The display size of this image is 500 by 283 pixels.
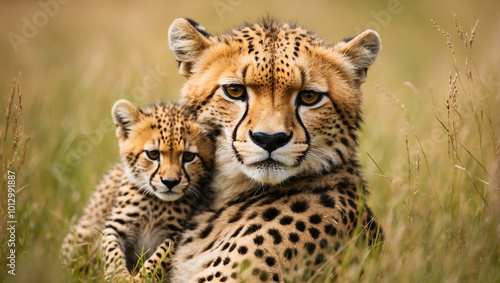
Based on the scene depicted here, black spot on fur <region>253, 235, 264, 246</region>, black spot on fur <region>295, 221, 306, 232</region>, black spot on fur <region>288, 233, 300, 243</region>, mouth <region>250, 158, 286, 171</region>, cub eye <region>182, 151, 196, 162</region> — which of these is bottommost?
black spot on fur <region>253, 235, 264, 246</region>

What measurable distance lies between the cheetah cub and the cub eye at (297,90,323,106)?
81 centimetres

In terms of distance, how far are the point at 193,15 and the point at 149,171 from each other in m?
8.34

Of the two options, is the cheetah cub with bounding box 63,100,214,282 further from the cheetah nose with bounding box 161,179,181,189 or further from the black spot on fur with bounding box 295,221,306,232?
the black spot on fur with bounding box 295,221,306,232

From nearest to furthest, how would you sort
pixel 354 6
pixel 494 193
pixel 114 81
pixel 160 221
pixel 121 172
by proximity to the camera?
pixel 494 193, pixel 160 221, pixel 121 172, pixel 114 81, pixel 354 6

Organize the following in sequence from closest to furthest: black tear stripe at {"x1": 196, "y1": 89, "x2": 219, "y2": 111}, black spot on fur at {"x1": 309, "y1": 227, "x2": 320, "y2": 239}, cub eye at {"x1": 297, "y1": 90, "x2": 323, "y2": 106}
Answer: black spot on fur at {"x1": 309, "y1": 227, "x2": 320, "y2": 239} → cub eye at {"x1": 297, "y1": 90, "x2": 323, "y2": 106} → black tear stripe at {"x1": 196, "y1": 89, "x2": 219, "y2": 111}

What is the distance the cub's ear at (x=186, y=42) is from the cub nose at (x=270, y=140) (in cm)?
85

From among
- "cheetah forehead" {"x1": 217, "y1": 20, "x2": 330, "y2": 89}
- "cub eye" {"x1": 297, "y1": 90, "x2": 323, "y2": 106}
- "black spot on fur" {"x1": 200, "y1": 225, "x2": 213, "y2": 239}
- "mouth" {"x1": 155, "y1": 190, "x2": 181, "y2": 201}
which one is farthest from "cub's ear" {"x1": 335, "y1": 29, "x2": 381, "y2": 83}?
"mouth" {"x1": 155, "y1": 190, "x2": 181, "y2": 201}

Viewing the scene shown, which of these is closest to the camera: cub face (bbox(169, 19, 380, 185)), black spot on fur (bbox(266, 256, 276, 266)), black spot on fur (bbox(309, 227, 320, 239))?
black spot on fur (bbox(266, 256, 276, 266))

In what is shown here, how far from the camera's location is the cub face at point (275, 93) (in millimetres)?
3275

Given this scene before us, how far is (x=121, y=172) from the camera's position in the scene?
4969 millimetres

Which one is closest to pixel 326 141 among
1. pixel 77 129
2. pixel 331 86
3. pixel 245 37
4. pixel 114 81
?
pixel 331 86

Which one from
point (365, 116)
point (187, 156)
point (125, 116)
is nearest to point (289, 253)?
point (187, 156)

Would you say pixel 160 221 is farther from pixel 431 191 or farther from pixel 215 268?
→ pixel 431 191

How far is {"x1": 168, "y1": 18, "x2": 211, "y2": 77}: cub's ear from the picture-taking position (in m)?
3.71
